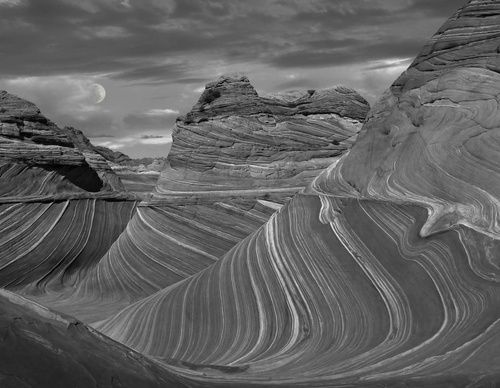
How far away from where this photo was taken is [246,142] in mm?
14578

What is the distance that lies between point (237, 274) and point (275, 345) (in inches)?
70.8

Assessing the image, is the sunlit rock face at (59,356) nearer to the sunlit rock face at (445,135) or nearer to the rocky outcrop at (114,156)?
the sunlit rock face at (445,135)

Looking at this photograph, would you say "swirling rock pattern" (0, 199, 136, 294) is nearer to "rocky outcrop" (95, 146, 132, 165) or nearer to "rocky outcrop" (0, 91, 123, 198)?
"rocky outcrop" (0, 91, 123, 198)

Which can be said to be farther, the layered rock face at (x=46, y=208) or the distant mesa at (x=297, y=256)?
the layered rock face at (x=46, y=208)

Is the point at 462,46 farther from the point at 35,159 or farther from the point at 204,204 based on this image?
the point at 35,159

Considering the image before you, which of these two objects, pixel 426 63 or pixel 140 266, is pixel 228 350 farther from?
pixel 140 266

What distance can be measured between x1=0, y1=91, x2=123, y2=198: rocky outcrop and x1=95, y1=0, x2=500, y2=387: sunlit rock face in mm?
6962

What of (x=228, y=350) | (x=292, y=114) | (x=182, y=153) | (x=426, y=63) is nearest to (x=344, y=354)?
(x=228, y=350)

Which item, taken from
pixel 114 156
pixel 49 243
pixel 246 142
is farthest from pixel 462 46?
pixel 114 156

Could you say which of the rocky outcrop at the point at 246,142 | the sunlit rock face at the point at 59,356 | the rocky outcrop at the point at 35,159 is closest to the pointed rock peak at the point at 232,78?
the rocky outcrop at the point at 246,142

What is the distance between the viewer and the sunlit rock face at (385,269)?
18.9 feet

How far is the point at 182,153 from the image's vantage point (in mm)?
14797

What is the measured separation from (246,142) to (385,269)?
25.6 ft

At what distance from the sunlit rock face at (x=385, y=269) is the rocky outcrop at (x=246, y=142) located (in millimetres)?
4523
